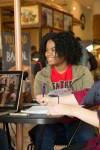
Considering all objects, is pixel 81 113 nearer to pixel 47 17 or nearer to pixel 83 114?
pixel 83 114

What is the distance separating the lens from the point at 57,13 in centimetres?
875

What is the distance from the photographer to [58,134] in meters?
2.55

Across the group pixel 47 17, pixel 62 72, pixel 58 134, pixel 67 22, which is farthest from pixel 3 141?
pixel 67 22

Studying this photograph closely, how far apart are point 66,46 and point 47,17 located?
529cm

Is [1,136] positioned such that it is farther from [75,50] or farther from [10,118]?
[75,50]

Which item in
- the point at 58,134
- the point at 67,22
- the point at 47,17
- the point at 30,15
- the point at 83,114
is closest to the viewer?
the point at 83,114

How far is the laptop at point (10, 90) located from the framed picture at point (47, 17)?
18.3ft

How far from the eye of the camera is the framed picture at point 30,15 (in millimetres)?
7586

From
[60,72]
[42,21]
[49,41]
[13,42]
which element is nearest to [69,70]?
[60,72]

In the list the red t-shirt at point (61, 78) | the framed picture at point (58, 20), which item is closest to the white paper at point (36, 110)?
the red t-shirt at point (61, 78)

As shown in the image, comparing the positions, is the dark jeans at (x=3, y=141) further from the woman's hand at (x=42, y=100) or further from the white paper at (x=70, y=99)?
the white paper at (x=70, y=99)

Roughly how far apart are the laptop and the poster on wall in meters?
0.43

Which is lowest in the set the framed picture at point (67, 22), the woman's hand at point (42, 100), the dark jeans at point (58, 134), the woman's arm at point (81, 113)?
the dark jeans at point (58, 134)

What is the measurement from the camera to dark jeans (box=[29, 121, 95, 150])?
2.42 m
